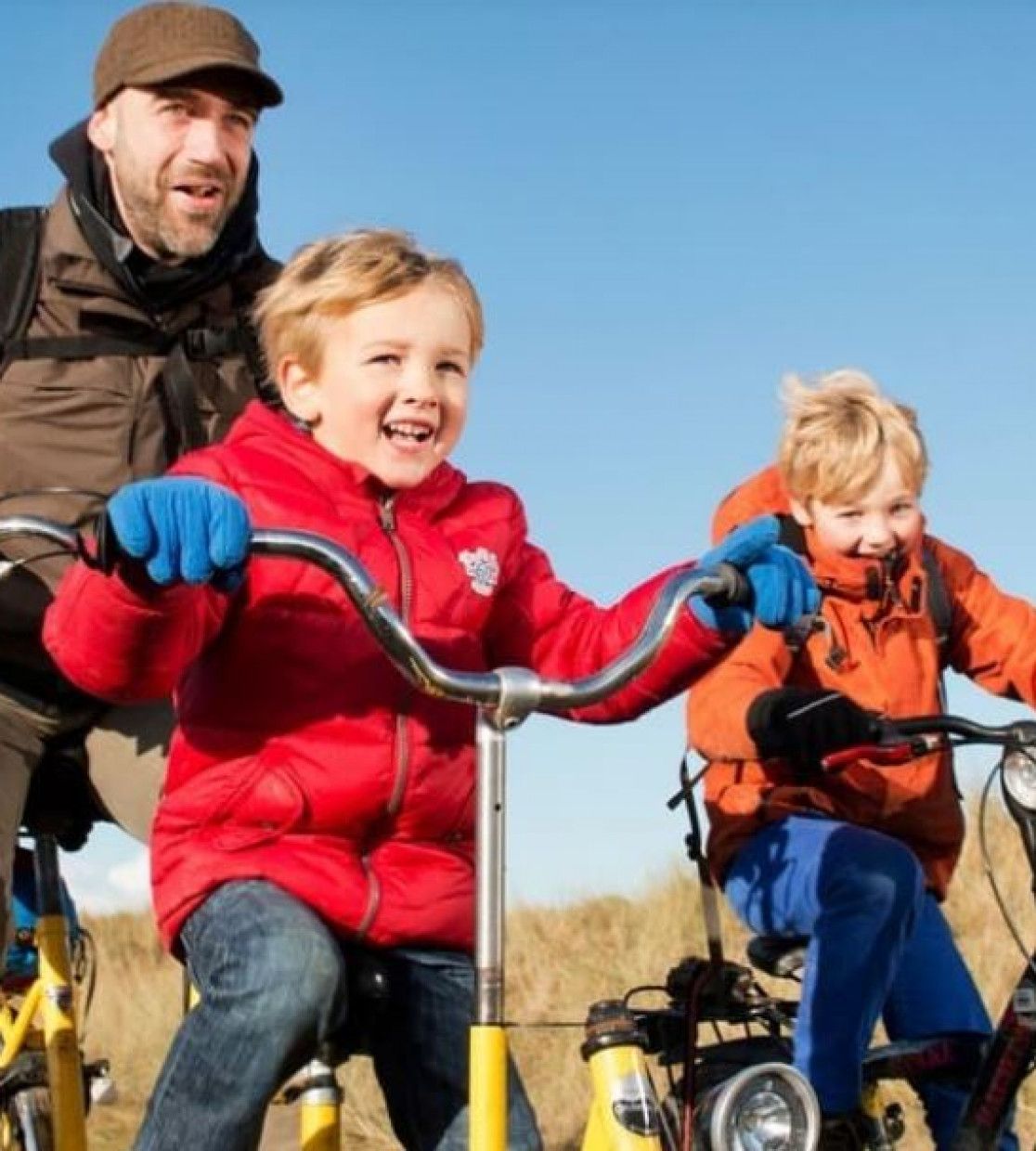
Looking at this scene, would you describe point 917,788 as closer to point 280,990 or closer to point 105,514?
point 280,990

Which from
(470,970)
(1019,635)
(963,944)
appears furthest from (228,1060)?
(963,944)

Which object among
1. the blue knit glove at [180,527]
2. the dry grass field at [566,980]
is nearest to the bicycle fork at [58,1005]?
the blue knit glove at [180,527]

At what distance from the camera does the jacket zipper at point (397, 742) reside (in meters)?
3.99

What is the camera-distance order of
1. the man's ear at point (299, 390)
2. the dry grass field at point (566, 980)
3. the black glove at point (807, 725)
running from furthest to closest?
the dry grass field at point (566, 980) < the black glove at point (807, 725) < the man's ear at point (299, 390)

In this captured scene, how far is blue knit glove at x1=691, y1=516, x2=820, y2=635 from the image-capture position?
3.97 metres

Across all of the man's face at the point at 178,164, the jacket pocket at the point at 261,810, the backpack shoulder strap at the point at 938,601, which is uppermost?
the man's face at the point at 178,164

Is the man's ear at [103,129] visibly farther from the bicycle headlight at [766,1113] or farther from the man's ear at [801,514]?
the bicycle headlight at [766,1113]

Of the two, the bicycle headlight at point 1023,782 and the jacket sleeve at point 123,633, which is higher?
the jacket sleeve at point 123,633

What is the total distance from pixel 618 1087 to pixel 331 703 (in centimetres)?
79

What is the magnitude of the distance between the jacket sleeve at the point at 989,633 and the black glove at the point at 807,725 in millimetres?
1081

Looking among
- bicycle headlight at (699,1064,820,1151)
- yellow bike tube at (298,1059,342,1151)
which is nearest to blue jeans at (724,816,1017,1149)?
bicycle headlight at (699,1064,820,1151)

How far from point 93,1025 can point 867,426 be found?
9.32 meters

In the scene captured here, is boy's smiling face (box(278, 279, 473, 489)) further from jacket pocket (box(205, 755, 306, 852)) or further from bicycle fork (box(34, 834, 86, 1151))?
bicycle fork (box(34, 834, 86, 1151))

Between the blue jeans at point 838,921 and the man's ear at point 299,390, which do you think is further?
the blue jeans at point 838,921
